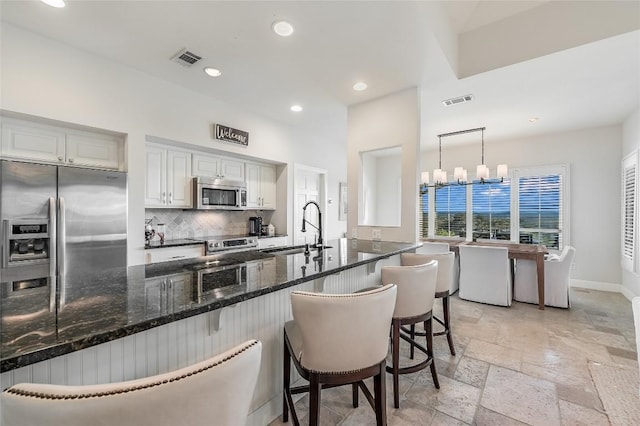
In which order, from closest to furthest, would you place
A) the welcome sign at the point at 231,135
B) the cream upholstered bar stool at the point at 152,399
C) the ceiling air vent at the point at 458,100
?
the cream upholstered bar stool at the point at 152,399, the ceiling air vent at the point at 458,100, the welcome sign at the point at 231,135

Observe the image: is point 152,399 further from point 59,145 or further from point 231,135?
point 231,135

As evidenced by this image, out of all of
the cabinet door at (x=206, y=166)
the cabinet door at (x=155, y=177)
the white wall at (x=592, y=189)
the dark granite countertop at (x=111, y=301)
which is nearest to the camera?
the dark granite countertop at (x=111, y=301)

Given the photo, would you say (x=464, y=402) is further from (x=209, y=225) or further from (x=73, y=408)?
(x=209, y=225)

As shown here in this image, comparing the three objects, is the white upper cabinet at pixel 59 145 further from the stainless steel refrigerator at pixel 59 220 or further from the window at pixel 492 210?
the window at pixel 492 210

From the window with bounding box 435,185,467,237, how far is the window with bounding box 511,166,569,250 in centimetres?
90

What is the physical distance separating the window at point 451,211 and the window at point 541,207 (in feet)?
2.97

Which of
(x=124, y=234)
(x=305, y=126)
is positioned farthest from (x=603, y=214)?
(x=124, y=234)

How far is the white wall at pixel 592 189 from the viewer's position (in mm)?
4656

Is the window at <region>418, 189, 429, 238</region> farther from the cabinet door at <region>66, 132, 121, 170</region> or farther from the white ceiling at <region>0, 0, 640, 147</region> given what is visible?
the cabinet door at <region>66, 132, 121, 170</region>

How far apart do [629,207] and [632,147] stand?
0.88m

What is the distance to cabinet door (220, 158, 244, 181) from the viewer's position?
4.14 metres

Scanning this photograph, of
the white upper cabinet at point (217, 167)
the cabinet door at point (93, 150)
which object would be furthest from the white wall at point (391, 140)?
the cabinet door at point (93, 150)

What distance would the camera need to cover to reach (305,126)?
4793mm

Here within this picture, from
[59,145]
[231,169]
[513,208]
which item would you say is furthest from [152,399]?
[513,208]
